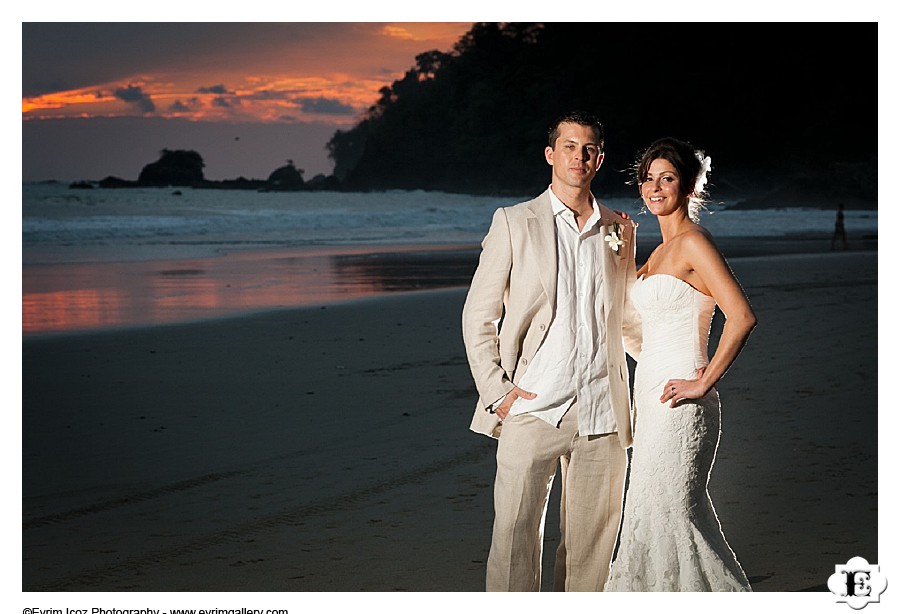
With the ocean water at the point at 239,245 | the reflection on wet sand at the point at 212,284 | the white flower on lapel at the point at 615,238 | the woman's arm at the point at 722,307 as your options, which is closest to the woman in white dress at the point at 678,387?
the woman's arm at the point at 722,307

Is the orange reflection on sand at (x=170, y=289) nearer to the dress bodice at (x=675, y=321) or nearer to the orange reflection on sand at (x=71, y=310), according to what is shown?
the orange reflection on sand at (x=71, y=310)

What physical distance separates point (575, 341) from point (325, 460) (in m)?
2.86

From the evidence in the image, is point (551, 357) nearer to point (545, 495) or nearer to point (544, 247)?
point (544, 247)

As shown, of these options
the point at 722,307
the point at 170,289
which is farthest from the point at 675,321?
the point at 170,289

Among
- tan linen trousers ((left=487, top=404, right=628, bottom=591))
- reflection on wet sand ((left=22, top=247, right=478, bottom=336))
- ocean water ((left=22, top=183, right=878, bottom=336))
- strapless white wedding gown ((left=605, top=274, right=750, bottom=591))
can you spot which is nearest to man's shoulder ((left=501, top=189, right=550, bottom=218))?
strapless white wedding gown ((left=605, top=274, right=750, bottom=591))

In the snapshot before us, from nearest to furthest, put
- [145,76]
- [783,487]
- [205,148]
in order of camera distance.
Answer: [783,487] < [145,76] < [205,148]

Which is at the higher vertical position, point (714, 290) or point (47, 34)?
point (47, 34)

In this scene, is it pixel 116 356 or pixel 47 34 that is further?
pixel 47 34

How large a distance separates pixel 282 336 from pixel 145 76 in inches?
680

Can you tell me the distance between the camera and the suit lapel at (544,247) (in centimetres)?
394

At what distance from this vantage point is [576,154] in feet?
12.6
